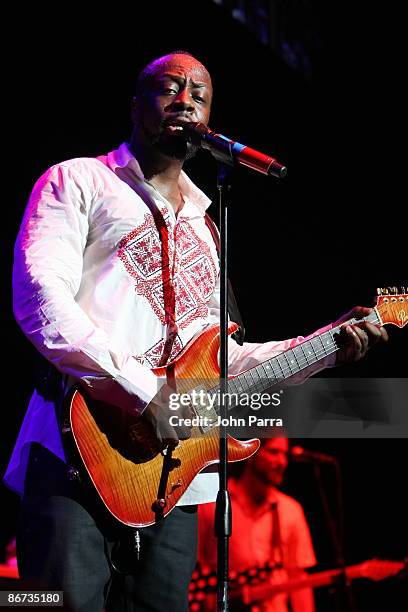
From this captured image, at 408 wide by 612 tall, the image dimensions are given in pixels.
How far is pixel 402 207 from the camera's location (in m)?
4.99

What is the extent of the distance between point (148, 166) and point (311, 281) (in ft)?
8.53

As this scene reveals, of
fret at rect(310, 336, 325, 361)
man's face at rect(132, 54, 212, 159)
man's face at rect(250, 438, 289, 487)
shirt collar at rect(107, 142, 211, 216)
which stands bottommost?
man's face at rect(250, 438, 289, 487)

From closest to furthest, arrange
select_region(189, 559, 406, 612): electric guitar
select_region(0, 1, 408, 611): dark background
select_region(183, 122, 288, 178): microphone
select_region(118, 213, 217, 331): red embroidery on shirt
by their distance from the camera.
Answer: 1. select_region(183, 122, 288, 178): microphone
2. select_region(118, 213, 217, 331): red embroidery on shirt
3. select_region(0, 1, 408, 611): dark background
4. select_region(189, 559, 406, 612): electric guitar

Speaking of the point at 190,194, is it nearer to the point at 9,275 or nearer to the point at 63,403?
the point at 63,403

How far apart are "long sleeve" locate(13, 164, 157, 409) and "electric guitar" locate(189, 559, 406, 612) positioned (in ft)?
8.89

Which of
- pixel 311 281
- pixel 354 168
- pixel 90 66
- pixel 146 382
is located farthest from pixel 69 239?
pixel 354 168

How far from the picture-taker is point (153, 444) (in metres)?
2.07

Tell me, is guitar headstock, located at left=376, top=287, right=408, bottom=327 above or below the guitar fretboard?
above

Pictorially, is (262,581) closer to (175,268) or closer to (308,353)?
(308,353)

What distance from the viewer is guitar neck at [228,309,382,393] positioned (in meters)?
2.47

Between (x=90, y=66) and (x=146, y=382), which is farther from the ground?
(x=90, y=66)

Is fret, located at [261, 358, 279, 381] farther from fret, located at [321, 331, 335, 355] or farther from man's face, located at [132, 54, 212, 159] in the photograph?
man's face, located at [132, 54, 212, 159]

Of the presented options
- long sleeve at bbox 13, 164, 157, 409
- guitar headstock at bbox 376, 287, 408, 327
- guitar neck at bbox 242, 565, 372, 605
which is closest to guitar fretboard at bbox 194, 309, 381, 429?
guitar headstock at bbox 376, 287, 408, 327

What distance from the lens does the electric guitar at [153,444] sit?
77.7 inches
